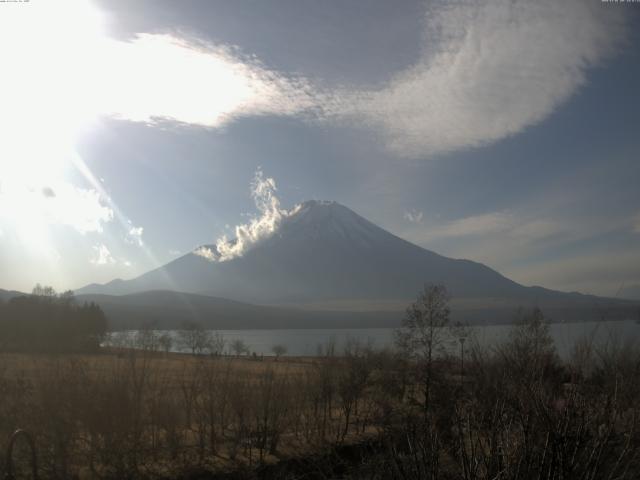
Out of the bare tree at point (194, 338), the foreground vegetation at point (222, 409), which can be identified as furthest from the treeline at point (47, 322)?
the foreground vegetation at point (222, 409)

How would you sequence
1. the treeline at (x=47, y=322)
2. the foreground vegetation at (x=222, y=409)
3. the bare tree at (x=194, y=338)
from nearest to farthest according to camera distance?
the foreground vegetation at (x=222, y=409) < the treeline at (x=47, y=322) < the bare tree at (x=194, y=338)

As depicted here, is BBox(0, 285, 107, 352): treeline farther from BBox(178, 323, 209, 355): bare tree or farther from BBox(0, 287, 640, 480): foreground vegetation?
BBox(0, 287, 640, 480): foreground vegetation

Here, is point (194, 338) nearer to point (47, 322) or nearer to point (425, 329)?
point (47, 322)

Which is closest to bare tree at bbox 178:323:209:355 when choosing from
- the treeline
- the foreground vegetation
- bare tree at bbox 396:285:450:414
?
the treeline

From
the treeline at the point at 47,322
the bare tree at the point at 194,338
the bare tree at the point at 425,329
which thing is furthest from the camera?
the bare tree at the point at 194,338

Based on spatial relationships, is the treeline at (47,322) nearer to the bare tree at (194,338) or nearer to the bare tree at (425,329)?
the bare tree at (194,338)

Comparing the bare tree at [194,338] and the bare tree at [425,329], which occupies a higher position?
the bare tree at [425,329]

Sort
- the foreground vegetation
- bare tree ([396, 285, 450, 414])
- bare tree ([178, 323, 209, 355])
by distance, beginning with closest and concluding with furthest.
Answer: the foreground vegetation < bare tree ([396, 285, 450, 414]) < bare tree ([178, 323, 209, 355])

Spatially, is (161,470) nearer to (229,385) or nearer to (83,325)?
(229,385)

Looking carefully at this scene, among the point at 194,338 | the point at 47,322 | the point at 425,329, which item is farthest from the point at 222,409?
the point at 194,338

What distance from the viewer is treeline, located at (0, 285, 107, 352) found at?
147 feet

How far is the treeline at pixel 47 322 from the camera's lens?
147 feet

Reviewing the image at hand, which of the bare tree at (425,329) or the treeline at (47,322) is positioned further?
the treeline at (47,322)

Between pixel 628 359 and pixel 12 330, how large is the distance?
50222mm
